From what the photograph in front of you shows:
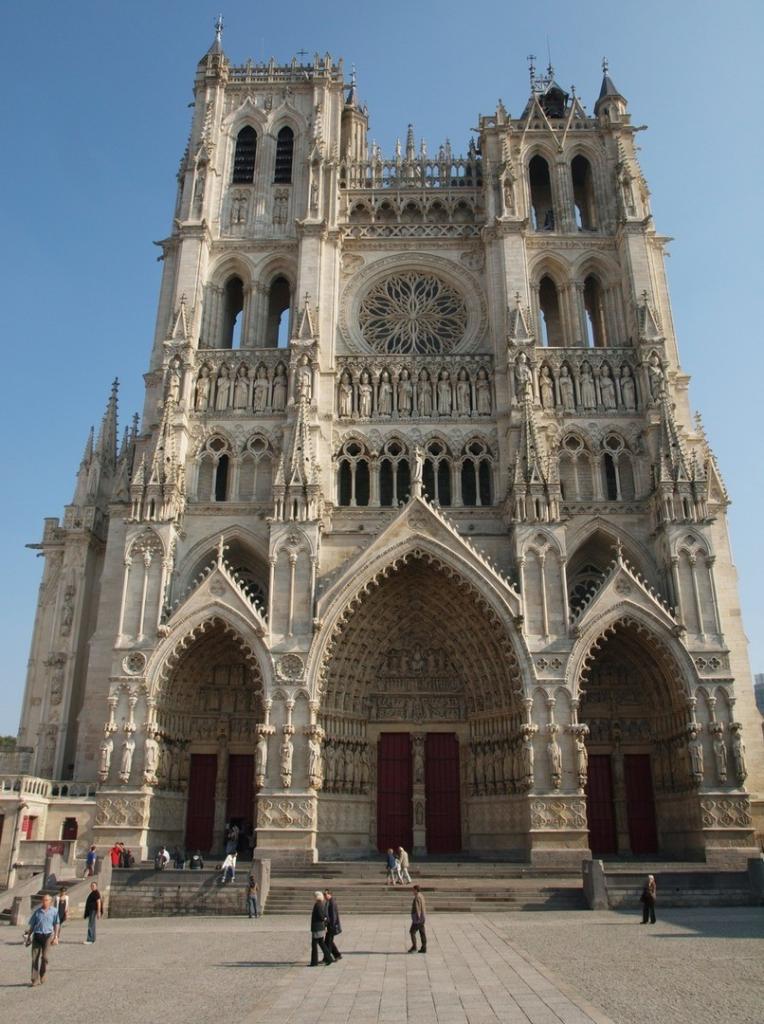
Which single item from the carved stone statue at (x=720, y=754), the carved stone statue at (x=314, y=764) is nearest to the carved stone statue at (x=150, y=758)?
the carved stone statue at (x=314, y=764)

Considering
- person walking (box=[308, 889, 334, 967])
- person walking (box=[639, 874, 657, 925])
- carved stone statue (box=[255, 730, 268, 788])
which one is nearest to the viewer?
person walking (box=[308, 889, 334, 967])

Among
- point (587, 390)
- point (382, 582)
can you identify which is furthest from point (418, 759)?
point (587, 390)

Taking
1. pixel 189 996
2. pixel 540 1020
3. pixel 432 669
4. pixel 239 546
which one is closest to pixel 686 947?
pixel 540 1020

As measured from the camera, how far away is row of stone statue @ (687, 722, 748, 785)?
23719 mm

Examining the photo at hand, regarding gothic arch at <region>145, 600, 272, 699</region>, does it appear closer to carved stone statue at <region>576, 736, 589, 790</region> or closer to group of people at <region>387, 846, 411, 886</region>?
group of people at <region>387, 846, 411, 886</region>

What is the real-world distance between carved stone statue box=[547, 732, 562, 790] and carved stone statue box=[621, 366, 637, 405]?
40.6 ft

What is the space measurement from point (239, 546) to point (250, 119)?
64.8 feet

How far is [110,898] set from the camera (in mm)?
19781

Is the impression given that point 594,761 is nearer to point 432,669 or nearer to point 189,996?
point 432,669

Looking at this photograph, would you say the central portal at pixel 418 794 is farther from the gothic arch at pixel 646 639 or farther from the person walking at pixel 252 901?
the person walking at pixel 252 901

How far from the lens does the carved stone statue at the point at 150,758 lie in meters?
24.3

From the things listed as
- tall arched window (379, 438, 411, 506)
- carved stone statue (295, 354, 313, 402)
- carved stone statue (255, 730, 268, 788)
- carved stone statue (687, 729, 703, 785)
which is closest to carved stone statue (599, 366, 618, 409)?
tall arched window (379, 438, 411, 506)

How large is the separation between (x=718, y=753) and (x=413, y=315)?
19.3 meters

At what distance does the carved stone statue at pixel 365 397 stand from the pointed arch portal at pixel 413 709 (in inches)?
253
